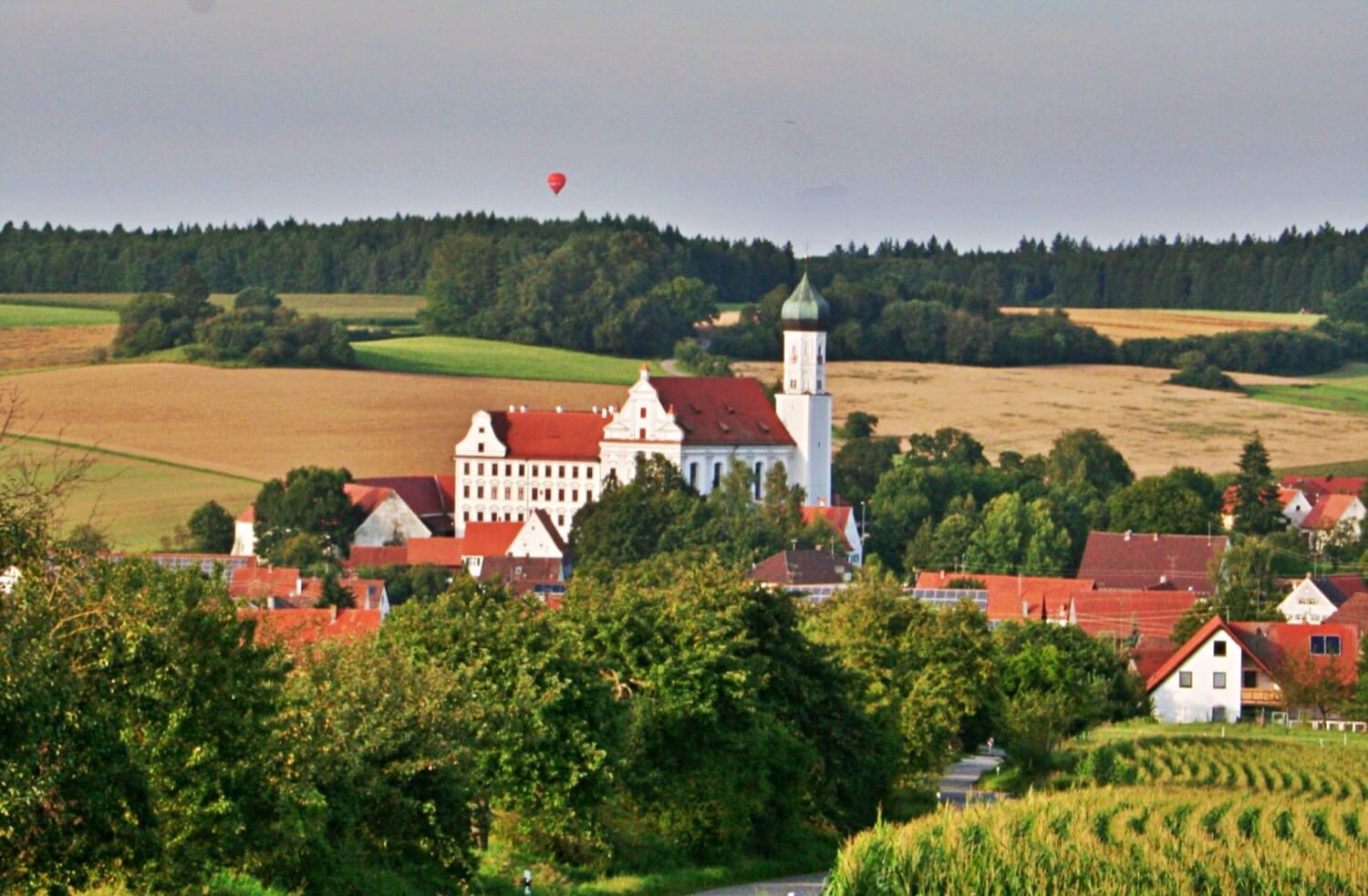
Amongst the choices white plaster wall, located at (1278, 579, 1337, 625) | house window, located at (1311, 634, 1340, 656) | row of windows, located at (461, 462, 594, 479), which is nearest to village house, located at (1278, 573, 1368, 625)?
white plaster wall, located at (1278, 579, 1337, 625)

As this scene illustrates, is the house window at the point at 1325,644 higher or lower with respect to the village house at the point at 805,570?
higher

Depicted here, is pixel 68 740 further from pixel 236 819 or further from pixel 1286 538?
pixel 1286 538

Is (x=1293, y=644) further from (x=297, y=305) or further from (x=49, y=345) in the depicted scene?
(x=297, y=305)

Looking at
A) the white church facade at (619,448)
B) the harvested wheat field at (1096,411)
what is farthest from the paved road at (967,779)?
the harvested wheat field at (1096,411)

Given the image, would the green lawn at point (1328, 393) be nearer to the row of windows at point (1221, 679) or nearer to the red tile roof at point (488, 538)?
the red tile roof at point (488, 538)

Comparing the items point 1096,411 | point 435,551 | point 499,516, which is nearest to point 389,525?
point 435,551

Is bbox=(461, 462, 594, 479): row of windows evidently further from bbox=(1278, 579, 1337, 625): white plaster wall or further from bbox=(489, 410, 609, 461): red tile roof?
bbox=(1278, 579, 1337, 625): white plaster wall
